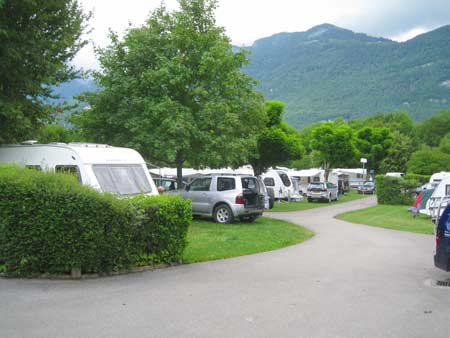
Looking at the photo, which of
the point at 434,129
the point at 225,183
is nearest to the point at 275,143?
the point at 225,183

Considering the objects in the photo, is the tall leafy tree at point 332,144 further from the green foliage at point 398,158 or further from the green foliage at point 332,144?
the green foliage at point 398,158

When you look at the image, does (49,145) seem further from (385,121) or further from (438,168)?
(385,121)

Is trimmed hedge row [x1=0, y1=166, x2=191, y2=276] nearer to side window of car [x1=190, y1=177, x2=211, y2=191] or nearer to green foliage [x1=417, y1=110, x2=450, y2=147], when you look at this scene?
side window of car [x1=190, y1=177, x2=211, y2=191]

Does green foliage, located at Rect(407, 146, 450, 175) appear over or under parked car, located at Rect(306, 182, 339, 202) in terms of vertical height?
over

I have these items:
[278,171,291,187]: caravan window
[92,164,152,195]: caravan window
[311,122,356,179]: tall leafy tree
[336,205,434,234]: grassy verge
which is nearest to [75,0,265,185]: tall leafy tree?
[92,164,152,195]: caravan window

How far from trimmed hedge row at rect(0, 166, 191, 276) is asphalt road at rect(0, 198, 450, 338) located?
0.36 meters

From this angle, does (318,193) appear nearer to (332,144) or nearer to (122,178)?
(332,144)

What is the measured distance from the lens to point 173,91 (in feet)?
64.2

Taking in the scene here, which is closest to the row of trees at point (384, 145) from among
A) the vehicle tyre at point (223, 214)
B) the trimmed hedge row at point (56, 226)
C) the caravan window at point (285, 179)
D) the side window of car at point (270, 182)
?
the caravan window at point (285, 179)

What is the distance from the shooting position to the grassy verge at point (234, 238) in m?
11.2

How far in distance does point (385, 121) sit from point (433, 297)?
99.0 m

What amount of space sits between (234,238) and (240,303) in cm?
698

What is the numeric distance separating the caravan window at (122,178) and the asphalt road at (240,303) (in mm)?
3564

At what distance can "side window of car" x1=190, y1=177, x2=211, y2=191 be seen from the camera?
18500 mm
